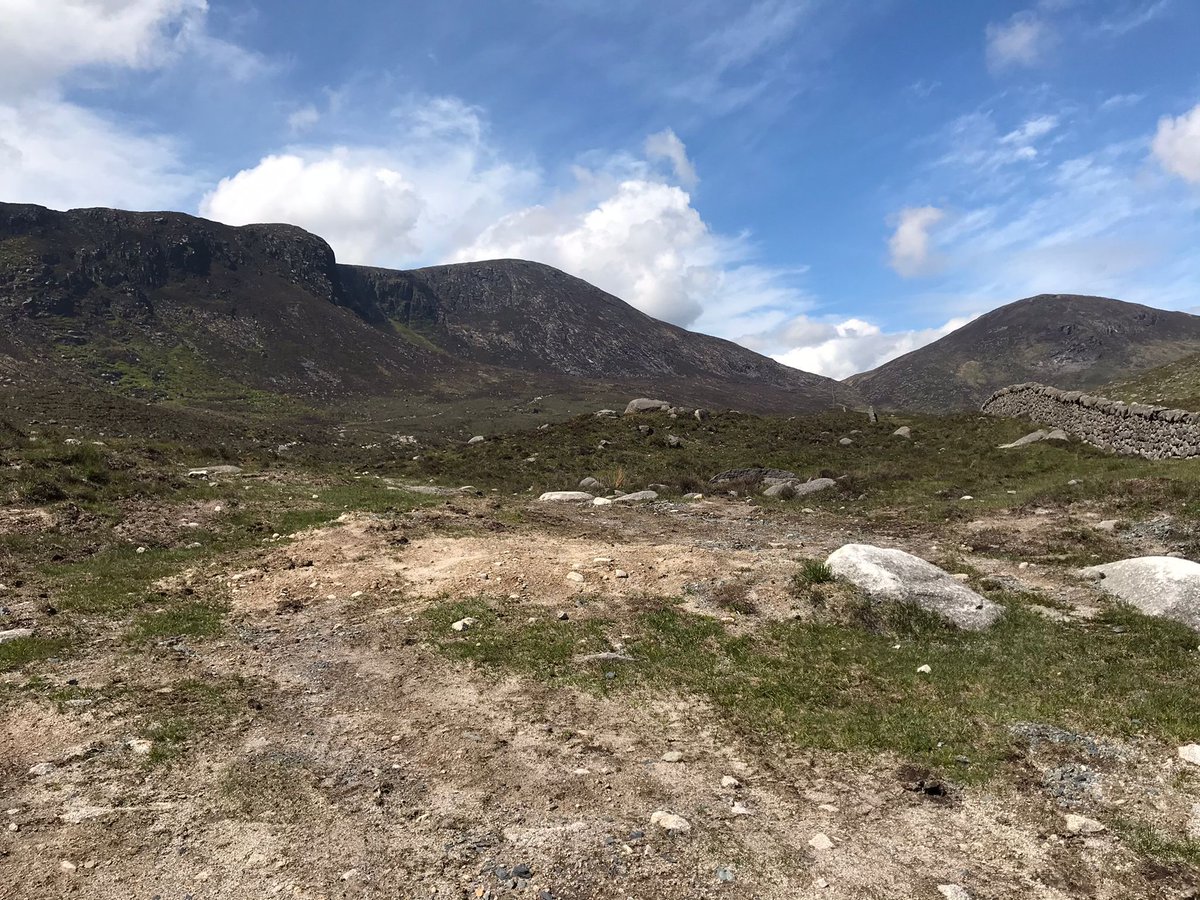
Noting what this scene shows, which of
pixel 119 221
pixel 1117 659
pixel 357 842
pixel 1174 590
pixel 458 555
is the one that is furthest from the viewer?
pixel 119 221

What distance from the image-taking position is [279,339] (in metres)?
173

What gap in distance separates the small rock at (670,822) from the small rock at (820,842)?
121 centimetres

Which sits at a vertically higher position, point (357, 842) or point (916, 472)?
point (916, 472)

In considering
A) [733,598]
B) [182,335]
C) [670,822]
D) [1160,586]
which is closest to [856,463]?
[1160,586]

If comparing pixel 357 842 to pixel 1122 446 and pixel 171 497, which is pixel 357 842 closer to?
pixel 171 497

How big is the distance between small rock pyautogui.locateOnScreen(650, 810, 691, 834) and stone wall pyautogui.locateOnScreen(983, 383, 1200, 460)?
27680mm

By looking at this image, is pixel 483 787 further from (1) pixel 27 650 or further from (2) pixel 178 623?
(1) pixel 27 650

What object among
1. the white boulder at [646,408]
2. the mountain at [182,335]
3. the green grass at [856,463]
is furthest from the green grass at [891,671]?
the mountain at [182,335]

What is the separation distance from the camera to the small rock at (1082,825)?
6.24 metres

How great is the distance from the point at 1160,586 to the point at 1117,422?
859 inches

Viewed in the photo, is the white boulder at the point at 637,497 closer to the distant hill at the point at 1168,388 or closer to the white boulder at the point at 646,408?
the white boulder at the point at 646,408

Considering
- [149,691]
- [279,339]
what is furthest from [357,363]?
[149,691]

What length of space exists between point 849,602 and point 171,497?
66.8ft

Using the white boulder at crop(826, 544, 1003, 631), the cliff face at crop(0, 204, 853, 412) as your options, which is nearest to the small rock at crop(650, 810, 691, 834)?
the white boulder at crop(826, 544, 1003, 631)
